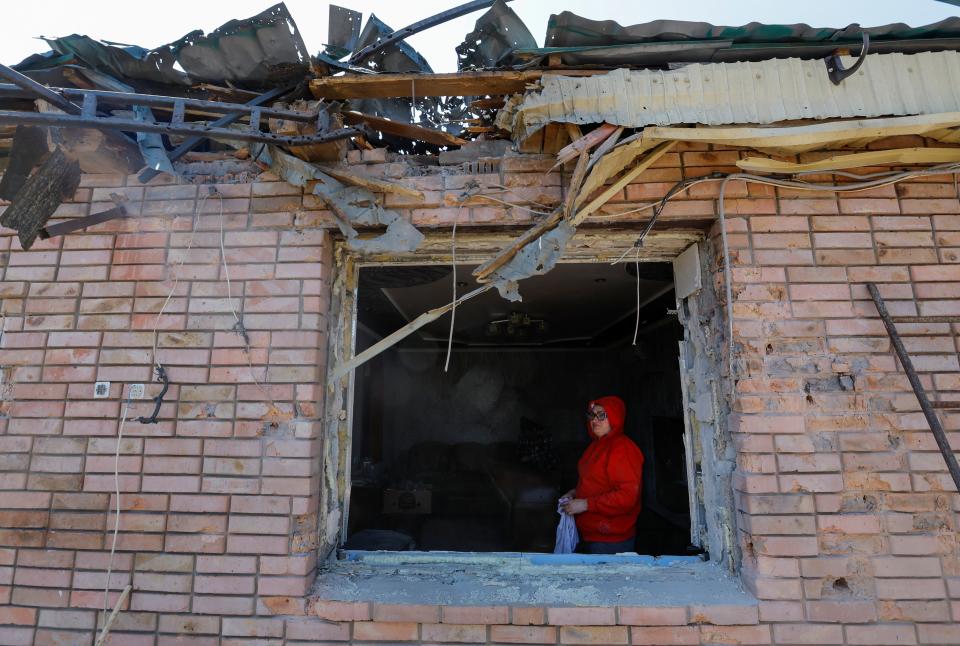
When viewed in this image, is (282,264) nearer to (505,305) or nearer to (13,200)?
(13,200)

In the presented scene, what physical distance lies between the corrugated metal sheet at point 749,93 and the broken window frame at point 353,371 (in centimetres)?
55

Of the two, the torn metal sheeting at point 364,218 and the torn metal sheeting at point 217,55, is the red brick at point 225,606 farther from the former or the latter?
the torn metal sheeting at point 217,55

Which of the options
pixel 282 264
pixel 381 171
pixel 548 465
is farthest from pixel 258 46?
pixel 548 465

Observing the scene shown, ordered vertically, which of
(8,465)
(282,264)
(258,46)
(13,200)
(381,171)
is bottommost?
(8,465)

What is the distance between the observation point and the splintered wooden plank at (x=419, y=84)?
97.7 inches

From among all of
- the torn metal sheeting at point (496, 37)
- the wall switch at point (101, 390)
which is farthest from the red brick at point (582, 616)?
the torn metal sheeting at point (496, 37)

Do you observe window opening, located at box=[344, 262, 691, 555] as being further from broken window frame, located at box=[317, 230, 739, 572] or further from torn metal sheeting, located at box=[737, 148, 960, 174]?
torn metal sheeting, located at box=[737, 148, 960, 174]

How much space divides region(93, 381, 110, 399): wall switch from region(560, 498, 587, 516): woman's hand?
2.64 meters

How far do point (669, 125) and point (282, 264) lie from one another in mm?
1829

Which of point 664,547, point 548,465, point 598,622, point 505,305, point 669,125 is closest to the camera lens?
point 598,622

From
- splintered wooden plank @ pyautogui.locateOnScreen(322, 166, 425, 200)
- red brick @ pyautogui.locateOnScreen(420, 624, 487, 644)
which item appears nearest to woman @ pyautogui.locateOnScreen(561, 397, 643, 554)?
red brick @ pyautogui.locateOnScreen(420, 624, 487, 644)

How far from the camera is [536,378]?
1033cm

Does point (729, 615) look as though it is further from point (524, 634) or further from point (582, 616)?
point (524, 634)

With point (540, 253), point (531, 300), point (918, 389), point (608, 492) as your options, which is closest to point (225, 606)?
point (540, 253)
